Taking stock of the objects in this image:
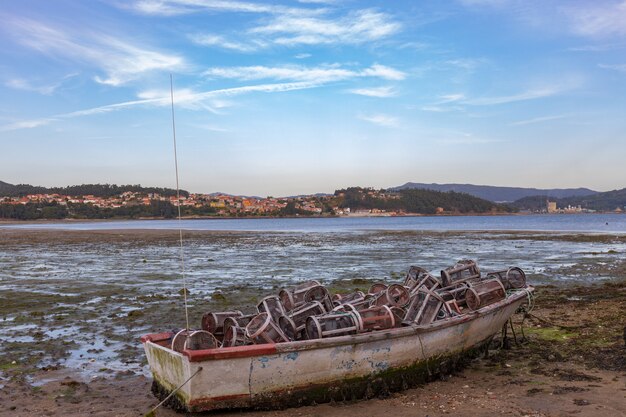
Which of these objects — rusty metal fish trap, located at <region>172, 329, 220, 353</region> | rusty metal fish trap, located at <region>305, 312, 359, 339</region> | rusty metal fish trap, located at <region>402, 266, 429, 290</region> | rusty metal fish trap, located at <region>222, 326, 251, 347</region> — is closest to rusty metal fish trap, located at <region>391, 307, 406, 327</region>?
rusty metal fish trap, located at <region>305, 312, 359, 339</region>

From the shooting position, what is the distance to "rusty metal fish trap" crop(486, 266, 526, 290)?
34.7 feet

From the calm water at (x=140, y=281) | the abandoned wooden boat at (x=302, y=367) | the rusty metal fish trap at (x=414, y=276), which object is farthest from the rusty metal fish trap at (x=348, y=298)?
the calm water at (x=140, y=281)

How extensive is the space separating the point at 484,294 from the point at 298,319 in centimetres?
354

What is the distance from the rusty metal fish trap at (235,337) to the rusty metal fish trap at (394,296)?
2.38 m

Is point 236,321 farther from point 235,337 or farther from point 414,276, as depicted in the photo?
point 414,276

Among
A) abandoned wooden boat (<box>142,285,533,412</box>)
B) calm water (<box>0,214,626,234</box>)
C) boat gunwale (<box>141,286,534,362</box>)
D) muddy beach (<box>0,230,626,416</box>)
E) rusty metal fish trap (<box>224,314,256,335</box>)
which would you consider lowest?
calm water (<box>0,214,626,234</box>)

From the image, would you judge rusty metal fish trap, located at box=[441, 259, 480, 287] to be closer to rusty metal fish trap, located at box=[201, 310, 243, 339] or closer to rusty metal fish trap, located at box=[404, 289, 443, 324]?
rusty metal fish trap, located at box=[404, 289, 443, 324]

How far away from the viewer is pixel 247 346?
20.9 ft

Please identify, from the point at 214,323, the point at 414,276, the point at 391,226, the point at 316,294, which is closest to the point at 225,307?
the point at 414,276

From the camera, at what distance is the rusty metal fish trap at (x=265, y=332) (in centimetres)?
680

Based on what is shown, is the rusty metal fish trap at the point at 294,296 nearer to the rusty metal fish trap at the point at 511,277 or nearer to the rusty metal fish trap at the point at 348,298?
the rusty metal fish trap at the point at 348,298

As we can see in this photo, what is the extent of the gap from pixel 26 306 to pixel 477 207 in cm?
19436

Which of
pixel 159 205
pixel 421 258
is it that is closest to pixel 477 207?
pixel 159 205

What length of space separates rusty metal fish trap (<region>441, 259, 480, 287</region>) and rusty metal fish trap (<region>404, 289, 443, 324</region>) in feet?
6.20
